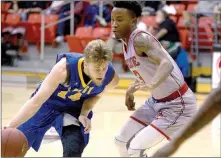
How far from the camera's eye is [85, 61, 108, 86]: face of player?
359 cm

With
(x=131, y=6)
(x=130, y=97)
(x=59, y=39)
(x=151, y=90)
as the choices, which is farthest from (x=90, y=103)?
(x=59, y=39)

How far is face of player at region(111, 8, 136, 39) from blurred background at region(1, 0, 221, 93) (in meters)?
5.62

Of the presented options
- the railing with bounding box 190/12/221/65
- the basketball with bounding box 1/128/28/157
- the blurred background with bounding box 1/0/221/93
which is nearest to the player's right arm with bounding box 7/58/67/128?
the basketball with bounding box 1/128/28/157

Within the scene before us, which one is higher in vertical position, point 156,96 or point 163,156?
point 163,156

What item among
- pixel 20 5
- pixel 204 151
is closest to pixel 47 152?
pixel 204 151

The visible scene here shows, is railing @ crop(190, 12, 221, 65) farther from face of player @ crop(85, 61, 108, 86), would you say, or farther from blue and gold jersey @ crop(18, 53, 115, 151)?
face of player @ crop(85, 61, 108, 86)

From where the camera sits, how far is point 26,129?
4.29 m

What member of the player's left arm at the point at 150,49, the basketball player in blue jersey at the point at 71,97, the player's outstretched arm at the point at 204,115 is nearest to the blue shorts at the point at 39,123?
the basketball player in blue jersey at the point at 71,97

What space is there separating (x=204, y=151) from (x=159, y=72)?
9.39 feet

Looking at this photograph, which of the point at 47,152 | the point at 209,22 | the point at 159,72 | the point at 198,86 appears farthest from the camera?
the point at 209,22

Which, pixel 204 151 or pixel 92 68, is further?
pixel 204 151

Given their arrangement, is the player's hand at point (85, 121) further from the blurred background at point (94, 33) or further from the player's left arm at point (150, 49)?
the blurred background at point (94, 33)

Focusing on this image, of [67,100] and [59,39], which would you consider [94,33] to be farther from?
[67,100]

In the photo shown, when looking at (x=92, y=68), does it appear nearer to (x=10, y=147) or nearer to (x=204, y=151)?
(x=10, y=147)
